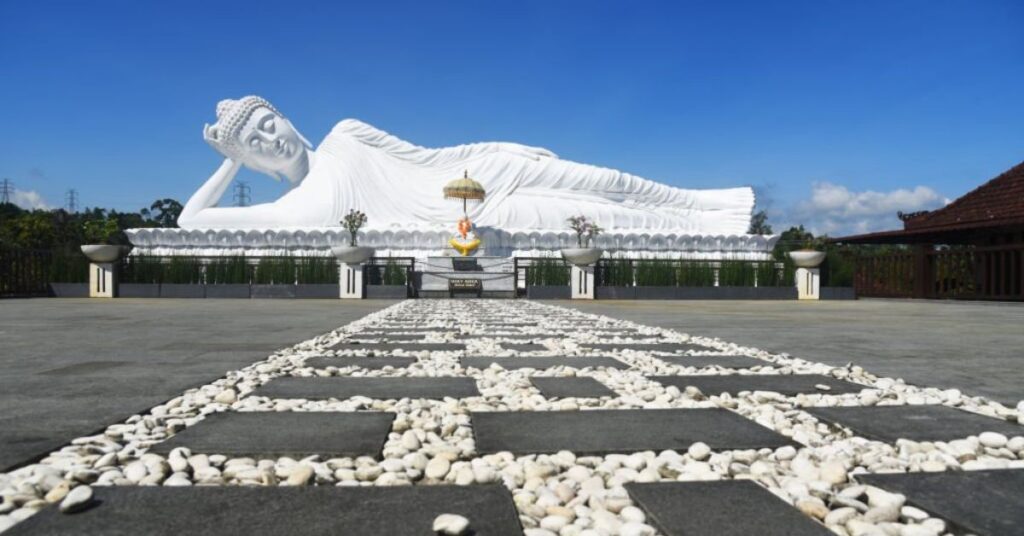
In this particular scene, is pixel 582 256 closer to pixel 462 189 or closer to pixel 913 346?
pixel 462 189

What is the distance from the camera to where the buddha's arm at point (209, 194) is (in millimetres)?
22266

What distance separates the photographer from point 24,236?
88.5 ft

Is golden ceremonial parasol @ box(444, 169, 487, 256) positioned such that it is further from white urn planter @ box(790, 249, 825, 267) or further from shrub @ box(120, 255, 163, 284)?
white urn planter @ box(790, 249, 825, 267)

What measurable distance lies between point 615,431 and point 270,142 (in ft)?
73.7

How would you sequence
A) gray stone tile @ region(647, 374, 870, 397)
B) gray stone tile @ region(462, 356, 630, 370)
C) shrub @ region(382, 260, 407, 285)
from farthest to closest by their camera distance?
shrub @ region(382, 260, 407, 285) → gray stone tile @ region(462, 356, 630, 370) → gray stone tile @ region(647, 374, 870, 397)

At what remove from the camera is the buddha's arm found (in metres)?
22.3

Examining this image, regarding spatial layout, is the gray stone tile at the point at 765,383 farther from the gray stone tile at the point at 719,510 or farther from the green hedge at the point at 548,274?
the green hedge at the point at 548,274

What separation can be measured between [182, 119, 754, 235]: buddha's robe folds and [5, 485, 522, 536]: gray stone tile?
2015cm

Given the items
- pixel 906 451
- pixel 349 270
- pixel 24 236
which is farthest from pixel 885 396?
pixel 24 236

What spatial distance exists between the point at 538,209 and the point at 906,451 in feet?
69.0

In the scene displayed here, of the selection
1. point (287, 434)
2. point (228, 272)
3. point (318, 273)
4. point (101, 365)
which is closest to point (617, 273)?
point (318, 273)

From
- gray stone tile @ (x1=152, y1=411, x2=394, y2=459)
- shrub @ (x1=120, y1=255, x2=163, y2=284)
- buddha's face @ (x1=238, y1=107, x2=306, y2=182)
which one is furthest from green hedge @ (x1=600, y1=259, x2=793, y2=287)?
gray stone tile @ (x1=152, y1=411, x2=394, y2=459)

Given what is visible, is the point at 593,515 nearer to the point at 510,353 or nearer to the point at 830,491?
the point at 830,491

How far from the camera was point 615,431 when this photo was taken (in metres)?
1.80
